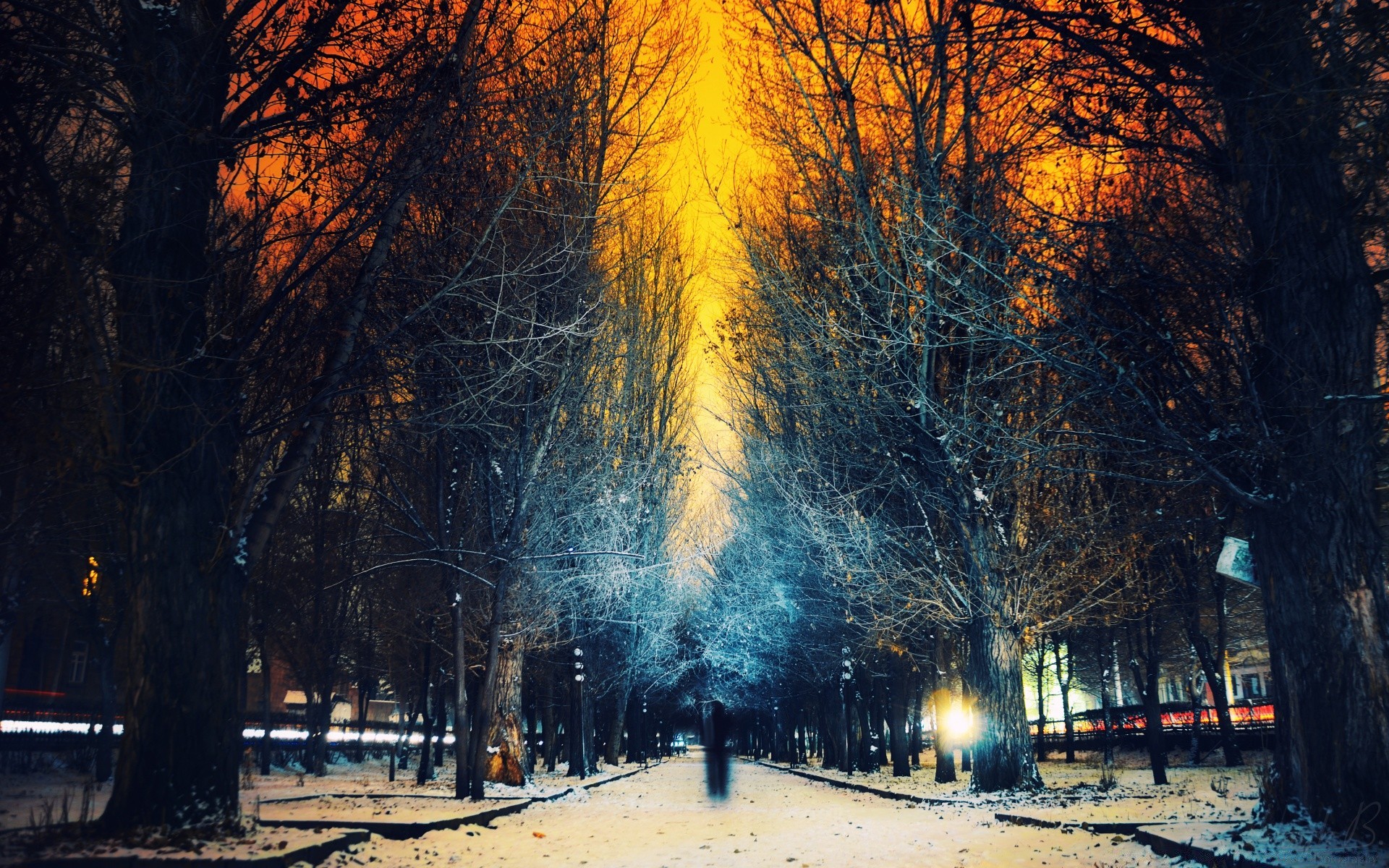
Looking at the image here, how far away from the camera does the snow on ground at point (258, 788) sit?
13.9 m

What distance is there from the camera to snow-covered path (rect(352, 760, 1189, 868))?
9.84 metres

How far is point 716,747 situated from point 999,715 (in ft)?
20.9

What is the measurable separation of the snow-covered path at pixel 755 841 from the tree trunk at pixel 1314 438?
1.76m

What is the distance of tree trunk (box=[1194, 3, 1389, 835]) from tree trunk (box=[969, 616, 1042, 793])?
9.17 metres

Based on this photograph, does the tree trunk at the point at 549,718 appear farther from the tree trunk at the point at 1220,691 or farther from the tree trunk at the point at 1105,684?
the tree trunk at the point at 1220,691

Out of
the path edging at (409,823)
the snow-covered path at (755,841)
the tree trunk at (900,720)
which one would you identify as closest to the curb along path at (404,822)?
the path edging at (409,823)

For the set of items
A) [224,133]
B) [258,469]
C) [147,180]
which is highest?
[224,133]

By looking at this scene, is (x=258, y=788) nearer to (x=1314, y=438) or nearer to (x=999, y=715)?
(x=999, y=715)

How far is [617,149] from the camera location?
23234mm

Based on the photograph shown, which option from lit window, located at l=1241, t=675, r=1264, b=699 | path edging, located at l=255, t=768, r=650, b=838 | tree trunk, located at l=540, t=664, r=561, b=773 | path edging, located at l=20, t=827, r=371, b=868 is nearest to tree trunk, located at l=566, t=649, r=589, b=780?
tree trunk, located at l=540, t=664, r=561, b=773

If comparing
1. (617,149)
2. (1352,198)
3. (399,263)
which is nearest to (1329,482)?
(1352,198)

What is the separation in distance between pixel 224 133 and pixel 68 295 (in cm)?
215

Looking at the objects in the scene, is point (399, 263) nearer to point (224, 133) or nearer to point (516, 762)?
point (224, 133)

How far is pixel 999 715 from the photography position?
18.0 metres
